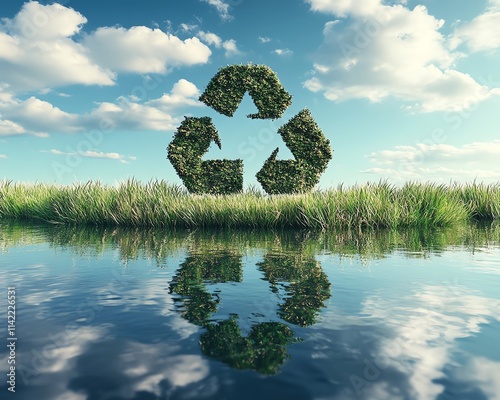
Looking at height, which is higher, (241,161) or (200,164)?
(241,161)

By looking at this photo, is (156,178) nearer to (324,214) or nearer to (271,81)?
(271,81)

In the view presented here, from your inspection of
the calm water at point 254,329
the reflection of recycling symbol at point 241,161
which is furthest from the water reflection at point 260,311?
the reflection of recycling symbol at point 241,161

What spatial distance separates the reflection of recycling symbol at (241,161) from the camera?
17.5 m

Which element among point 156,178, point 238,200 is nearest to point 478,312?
point 238,200

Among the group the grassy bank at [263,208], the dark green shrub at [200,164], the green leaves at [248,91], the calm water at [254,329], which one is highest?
the green leaves at [248,91]

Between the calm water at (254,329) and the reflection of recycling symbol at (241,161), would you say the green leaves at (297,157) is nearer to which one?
the reflection of recycling symbol at (241,161)

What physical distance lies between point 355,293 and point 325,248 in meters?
3.34

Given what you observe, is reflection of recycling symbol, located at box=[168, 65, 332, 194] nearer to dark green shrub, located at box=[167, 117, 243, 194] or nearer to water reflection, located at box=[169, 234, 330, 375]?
dark green shrub, located at box=[167, 117, 243, 194]

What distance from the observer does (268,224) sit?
478 inches

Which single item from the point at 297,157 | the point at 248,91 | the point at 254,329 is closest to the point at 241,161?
the point at 297,157

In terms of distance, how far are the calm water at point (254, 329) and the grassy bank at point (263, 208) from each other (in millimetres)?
6136

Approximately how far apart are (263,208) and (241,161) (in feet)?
19.2

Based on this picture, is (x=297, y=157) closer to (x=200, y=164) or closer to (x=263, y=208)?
(x=200, y=164)

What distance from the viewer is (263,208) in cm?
1214
